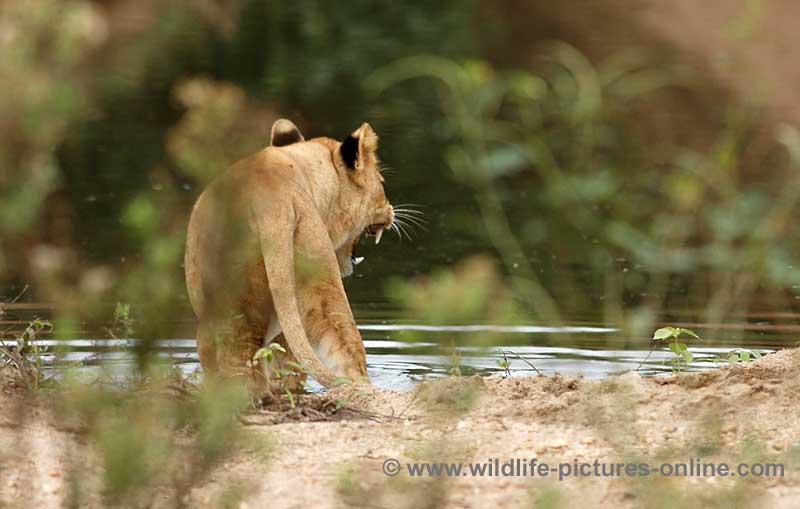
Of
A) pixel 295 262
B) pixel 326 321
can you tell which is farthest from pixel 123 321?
pixel 326 321

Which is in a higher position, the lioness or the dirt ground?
the lioness

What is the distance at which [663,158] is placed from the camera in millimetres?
12758

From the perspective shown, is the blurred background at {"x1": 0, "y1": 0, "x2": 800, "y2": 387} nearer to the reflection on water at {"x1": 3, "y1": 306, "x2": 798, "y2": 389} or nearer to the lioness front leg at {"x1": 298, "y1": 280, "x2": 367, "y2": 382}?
the reflection on water at {"x1": 3, "y1": 306, "x2": 798, "y2": 389}

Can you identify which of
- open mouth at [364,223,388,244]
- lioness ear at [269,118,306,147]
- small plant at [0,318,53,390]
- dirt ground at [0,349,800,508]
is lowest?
dirt ground at [0,349,800,508]

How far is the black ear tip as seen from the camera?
20.8ft

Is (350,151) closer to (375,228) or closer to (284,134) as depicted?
(284,134)

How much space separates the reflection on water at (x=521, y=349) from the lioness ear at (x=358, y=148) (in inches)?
28.6

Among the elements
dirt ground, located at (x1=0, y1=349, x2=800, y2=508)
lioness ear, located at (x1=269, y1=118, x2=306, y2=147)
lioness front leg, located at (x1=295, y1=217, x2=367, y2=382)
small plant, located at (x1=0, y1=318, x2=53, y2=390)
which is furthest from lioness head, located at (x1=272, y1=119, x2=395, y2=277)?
small plant, located at (x1=0, y1=318, x2=53, y2=390)

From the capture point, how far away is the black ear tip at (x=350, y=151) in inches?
250

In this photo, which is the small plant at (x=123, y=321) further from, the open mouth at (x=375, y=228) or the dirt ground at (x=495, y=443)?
the open mouth at (x=375, y=228)

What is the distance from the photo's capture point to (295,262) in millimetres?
5461

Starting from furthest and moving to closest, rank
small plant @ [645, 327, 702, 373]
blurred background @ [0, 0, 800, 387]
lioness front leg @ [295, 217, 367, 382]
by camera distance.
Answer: small plant @ [645, 327, 702, 373] < lioness front leg @ [295, 217, 367, 382] < blurred background @ [0, 0, 800, 387]

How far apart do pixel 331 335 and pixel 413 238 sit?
13.7 feet

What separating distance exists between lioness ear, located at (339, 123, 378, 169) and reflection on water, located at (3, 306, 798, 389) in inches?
28.6
